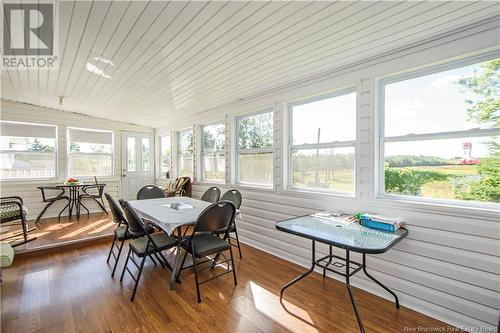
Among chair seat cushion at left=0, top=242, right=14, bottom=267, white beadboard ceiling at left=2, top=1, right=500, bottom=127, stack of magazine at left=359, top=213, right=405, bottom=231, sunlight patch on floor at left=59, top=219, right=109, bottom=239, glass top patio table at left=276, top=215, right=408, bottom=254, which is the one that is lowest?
sunlight patch on floor at left=59, top=219, right=109, bottom=239

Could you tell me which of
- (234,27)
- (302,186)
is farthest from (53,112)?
(302,186)

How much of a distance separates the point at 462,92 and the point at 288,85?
180 centimetres

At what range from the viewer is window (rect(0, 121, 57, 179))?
4.71 meters

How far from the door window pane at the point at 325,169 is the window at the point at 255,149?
0.50 m

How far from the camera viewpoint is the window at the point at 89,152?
18.1 feet

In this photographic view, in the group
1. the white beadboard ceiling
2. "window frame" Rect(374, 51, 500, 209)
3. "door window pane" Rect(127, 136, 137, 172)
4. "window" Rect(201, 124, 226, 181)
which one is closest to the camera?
the white beadboard ceiling

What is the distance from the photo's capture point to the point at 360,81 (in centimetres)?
240

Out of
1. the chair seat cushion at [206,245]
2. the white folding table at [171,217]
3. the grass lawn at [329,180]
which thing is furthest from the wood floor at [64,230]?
the grass lawn at [329,180]

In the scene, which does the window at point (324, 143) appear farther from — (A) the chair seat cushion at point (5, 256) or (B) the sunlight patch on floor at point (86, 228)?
(B) the sunlight patch on floor at point (86, 228)

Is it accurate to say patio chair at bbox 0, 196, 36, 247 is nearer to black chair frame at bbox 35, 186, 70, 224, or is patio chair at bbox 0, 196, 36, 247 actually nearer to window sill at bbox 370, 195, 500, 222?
black chair frame at bbox 35, 186, 70, 224

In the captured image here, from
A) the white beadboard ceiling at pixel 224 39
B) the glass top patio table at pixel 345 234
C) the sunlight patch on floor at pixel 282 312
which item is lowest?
the sunlight patch on floor at pixel 282 312

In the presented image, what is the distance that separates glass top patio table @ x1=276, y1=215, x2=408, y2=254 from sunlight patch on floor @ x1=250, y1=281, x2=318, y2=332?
70 centimetres

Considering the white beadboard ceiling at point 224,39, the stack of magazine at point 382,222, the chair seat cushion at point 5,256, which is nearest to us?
the white beadboard ceiling at point 224,39

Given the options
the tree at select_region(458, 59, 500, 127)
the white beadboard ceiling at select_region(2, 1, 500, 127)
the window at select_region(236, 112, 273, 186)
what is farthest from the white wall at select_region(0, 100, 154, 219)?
the tree at select_region(458, 59, 500, 127)
